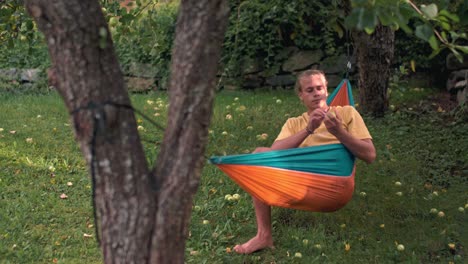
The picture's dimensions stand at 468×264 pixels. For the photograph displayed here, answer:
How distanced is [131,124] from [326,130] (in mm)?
1508

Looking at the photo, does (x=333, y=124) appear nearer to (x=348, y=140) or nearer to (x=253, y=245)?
(x=348, y=140)

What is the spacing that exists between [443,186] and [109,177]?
2.87 metres

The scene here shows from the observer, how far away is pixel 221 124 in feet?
17.3

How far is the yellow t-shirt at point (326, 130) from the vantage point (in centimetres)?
300

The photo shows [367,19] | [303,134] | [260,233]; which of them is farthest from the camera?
[260,233]

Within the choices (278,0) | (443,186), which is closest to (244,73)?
(278,0)

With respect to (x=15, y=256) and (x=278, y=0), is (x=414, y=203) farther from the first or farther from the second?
(x=278, y=0)

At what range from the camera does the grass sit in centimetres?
316

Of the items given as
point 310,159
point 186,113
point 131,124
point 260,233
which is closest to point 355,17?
point 186,113

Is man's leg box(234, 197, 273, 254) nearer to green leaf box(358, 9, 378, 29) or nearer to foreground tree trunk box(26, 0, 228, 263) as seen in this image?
foreground tree trunk box(26, 0, 228, 263)

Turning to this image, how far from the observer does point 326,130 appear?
10.3 feet

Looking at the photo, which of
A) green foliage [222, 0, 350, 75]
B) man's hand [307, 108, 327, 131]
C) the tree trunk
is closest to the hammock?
man's hand [307, 108, 327, 131]

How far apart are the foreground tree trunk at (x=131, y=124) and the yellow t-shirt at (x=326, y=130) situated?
4.42ft

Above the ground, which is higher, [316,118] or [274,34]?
[274,34]
